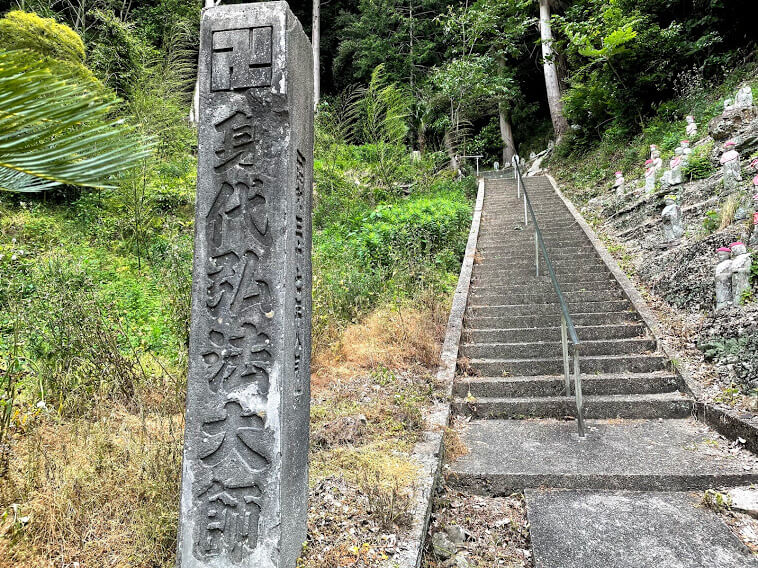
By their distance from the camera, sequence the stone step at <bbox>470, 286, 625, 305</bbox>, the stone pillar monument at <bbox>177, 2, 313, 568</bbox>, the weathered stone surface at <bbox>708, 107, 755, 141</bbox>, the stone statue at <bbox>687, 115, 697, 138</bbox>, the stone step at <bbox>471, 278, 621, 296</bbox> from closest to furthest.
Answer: the stone pillar monument at <bbox>177, 2, 313, 568</bbox>
the stone step at <bbox>470, 286, 625, 305</bbox>
the stone step at <bbox>471, 278, 621, 296</bbox>
the weathered stone surface at <bbox>708, 107, 755, 141</bbox>
the stone statue at <bbox>687, 115, 697, 138</bbox>

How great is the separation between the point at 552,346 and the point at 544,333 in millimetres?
330

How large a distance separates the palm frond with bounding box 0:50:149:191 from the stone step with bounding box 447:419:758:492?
2.84m

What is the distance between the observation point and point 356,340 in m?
4.96

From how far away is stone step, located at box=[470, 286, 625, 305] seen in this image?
18.6 ft

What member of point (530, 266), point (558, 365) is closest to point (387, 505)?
point (558, 365)

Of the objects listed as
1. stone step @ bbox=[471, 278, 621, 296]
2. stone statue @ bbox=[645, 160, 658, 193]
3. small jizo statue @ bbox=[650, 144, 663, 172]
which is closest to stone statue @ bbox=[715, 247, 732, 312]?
stone step @ bbox=[471, 278, 621, 296]

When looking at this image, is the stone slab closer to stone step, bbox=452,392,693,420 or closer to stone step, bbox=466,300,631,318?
stone step, bbox=452,392,693,420

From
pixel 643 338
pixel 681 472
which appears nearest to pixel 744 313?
pixel 643 338

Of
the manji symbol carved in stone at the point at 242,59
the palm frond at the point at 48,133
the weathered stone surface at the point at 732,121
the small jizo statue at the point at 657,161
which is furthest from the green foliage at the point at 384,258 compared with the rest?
the weathered stone surface at the point at 732,121

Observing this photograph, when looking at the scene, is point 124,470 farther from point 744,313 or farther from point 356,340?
point 744,313

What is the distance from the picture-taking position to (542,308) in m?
5.62

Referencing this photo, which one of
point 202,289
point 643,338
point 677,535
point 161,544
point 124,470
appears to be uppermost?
point 202,289

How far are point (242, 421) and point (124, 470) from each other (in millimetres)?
943

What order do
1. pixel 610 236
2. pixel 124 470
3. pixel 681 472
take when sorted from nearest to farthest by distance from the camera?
pixel 124 470
pixel 681 472
pixel 610 236
